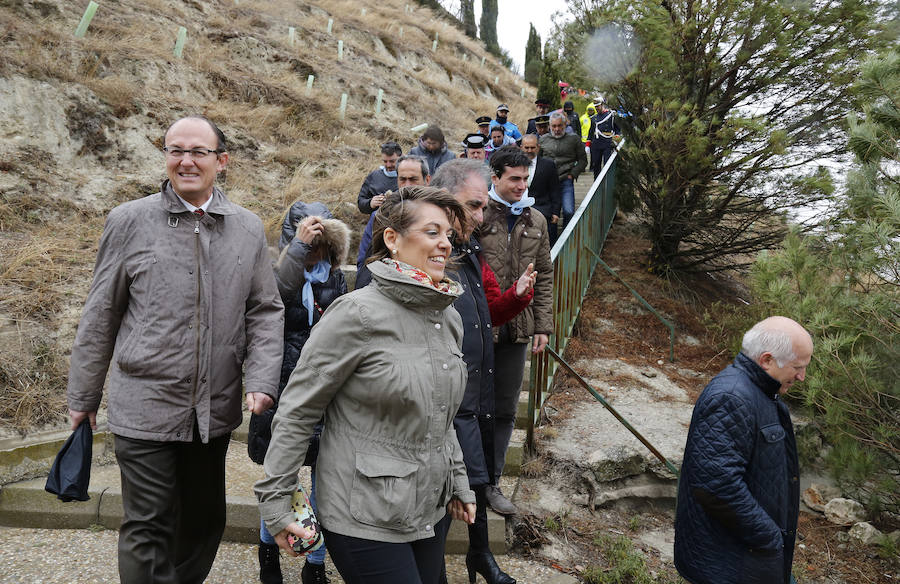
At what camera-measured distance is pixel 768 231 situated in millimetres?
7922

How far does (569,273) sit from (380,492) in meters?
4.29

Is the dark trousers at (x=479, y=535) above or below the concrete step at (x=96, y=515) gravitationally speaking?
above

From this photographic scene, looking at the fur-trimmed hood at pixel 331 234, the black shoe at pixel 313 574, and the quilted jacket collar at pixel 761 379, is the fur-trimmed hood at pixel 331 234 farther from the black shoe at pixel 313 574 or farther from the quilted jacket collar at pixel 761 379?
the quilted jacket collar at pixel 761 379

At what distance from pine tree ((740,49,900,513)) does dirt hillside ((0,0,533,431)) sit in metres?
4.95

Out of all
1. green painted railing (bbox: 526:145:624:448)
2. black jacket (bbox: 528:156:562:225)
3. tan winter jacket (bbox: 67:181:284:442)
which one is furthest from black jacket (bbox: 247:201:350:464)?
black jacket (bbox: 528:156:562:225)

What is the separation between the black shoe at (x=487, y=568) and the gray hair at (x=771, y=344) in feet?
5.17

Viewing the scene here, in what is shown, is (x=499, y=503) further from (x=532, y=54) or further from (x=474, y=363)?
(x=532, y=54)

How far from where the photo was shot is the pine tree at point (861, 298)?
3529mm

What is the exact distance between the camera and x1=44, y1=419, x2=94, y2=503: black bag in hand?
7.63ft

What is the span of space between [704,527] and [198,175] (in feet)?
8.09

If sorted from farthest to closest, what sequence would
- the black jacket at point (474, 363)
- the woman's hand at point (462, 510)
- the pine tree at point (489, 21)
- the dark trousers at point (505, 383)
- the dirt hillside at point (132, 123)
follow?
the pine tree at point (489, 21), the dirt hillside at point (132, 123), the dark trousers at point (505, 383), the black jacket at point (474, 363), the woman's hand at point (462, 510)

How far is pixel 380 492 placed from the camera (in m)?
1.79

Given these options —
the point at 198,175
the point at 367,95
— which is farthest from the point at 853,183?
the point at 367,95

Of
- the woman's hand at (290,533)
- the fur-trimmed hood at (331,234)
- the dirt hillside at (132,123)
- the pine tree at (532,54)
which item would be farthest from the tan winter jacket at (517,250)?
the pine tree at (532,54)
